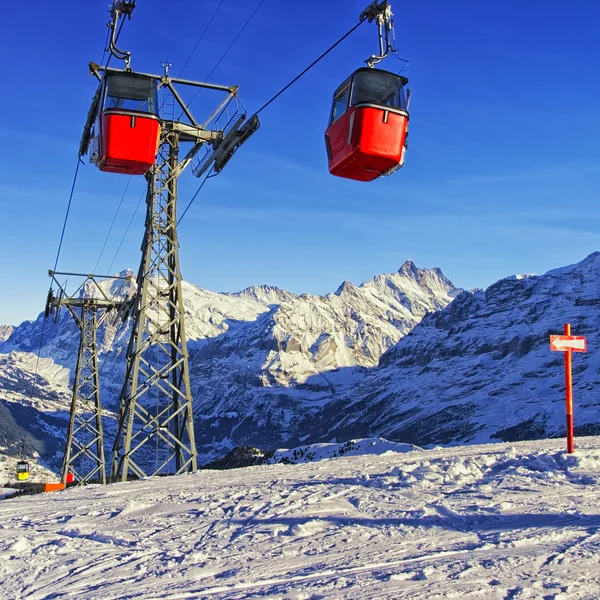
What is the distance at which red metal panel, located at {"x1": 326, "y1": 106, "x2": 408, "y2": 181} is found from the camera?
19.1 meters

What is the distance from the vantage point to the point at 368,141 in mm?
19047

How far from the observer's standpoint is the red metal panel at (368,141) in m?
19.1

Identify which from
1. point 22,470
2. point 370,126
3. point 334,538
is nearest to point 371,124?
point 370,126

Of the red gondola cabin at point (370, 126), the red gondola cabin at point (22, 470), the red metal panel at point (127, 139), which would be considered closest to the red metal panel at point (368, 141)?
the red gondola cabin at point (370, 126)

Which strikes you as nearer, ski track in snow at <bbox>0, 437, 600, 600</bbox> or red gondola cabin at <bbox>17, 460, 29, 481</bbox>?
ski track in snow at <bbox>0, 437, 600, 600</bbox>

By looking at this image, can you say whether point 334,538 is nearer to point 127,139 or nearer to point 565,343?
point 565,343

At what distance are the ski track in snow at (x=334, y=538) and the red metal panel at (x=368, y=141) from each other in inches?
323

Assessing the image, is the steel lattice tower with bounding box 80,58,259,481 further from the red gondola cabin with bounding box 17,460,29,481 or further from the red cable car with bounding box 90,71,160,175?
the red gondola cabin with bounding box 17,460,29,481

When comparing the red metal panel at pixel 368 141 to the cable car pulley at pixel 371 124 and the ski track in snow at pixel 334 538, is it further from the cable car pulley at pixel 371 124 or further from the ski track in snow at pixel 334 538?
the ski track in snow at pixel 334 538

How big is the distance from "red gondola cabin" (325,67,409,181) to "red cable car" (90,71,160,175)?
555cm

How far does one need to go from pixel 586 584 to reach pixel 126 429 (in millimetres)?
17640

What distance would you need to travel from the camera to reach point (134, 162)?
70.0 ft

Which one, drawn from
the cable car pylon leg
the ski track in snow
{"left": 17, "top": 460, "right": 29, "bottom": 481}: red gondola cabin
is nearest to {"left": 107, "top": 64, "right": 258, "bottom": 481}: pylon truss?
the cable car pylon leg

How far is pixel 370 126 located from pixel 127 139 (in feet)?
23.9
